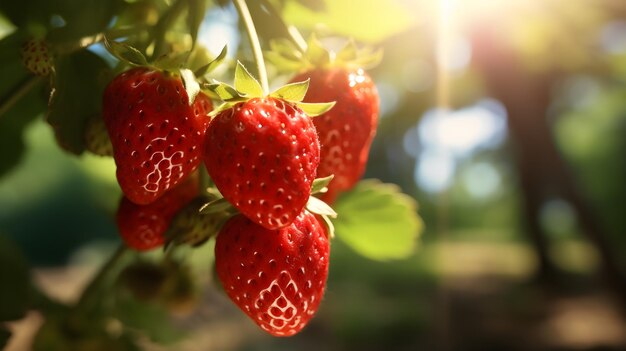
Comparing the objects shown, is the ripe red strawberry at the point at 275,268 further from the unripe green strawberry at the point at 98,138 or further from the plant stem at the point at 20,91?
the plant stem at the point at 20,91

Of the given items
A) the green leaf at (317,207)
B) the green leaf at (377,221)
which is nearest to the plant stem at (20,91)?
the green leaf at (317,207)

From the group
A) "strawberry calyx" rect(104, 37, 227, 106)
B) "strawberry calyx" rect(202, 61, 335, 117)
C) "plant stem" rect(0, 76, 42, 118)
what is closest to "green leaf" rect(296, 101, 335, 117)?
"strawberry calyx" rect(202, 61, 335, 117)

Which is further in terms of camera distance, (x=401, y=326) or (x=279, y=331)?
(x=401, y=326)

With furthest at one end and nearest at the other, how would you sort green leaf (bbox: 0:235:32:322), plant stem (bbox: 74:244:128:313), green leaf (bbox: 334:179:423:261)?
green leaf (bbox: 334:179:423:261), green leaf (bbox: 0:235:32:322), plant stem (bbox: 74:244:128:313)

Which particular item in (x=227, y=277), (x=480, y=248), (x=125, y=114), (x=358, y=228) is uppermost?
(x=125, y=114)

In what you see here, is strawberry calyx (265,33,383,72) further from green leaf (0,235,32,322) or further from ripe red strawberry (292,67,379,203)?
green leaf (0,235,32,322)

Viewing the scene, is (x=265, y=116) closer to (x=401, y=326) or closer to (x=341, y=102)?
(x=341, y=102)

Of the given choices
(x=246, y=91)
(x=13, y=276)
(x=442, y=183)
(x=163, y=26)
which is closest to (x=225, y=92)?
(x=246, y=91)

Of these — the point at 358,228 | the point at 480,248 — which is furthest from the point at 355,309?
the point at 480,248
